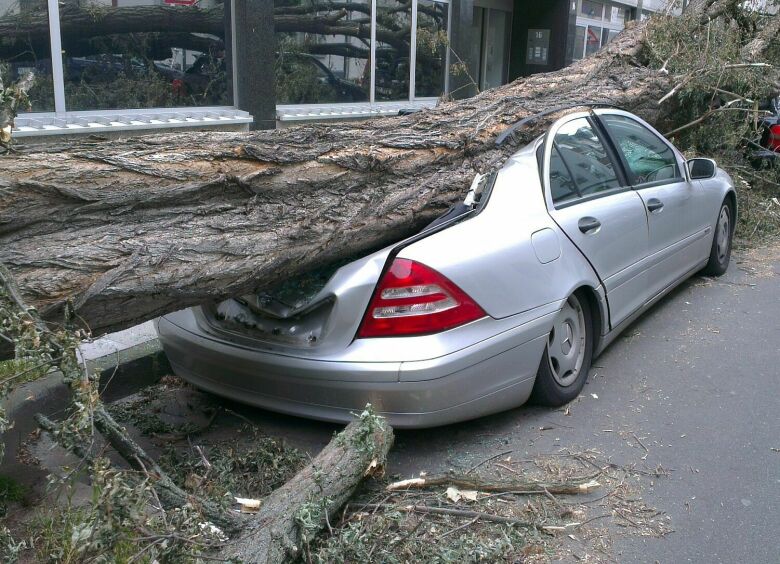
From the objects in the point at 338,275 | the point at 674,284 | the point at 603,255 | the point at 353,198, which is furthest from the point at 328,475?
the point at 674,284

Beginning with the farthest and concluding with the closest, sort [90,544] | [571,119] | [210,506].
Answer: [571,119]
[210,506]
[90,544]

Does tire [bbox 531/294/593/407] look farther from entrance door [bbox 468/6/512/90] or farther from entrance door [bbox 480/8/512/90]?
entrance door [bbox 480/8/512/90]

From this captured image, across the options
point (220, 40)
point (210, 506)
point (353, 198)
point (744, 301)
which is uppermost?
point (220, 40)

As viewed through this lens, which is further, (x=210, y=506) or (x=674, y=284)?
(x=674, y=284)

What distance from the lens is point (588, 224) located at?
4.81 meters

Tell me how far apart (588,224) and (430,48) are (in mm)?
9277

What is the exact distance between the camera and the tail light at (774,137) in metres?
10.2

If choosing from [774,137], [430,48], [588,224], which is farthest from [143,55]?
[774,137]

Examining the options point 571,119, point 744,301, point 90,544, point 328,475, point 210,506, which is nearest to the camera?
point 90,544

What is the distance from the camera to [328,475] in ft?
10.8

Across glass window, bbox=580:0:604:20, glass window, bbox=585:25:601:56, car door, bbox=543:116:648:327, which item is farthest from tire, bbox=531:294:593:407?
glass window, bbox=585:25:601:56

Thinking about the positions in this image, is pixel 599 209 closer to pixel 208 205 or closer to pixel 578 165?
pixel 578 165

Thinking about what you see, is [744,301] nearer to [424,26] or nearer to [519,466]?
[519,466]

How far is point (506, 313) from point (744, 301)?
3.55m
